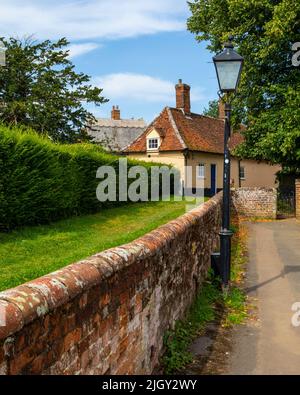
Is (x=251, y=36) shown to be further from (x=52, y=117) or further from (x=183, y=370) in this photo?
(x=183, y=370)

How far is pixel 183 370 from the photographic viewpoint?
5.32 m

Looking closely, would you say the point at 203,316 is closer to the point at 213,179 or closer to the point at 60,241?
the point at 60,241

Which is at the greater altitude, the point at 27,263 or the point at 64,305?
the point at 64,305

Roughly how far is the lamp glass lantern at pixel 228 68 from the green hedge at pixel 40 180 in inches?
244

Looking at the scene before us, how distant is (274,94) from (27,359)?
23.7 m

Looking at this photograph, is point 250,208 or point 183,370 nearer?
point 183,370

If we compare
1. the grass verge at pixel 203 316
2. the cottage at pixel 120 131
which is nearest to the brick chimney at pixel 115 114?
the cottage at pixel 120 131

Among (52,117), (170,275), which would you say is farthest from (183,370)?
(52,117)

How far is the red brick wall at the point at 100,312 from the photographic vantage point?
2.55m

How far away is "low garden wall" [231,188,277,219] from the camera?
25812mm

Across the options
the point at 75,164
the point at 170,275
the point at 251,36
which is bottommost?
the point at 170,275

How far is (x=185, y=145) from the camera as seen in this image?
34.2 metres

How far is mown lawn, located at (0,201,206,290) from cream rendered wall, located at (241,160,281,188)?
26.4 meters

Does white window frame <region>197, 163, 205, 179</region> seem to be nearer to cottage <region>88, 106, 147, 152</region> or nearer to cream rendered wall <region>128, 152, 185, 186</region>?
cream rendered wall <region>128, 152, 185, 186</region>
